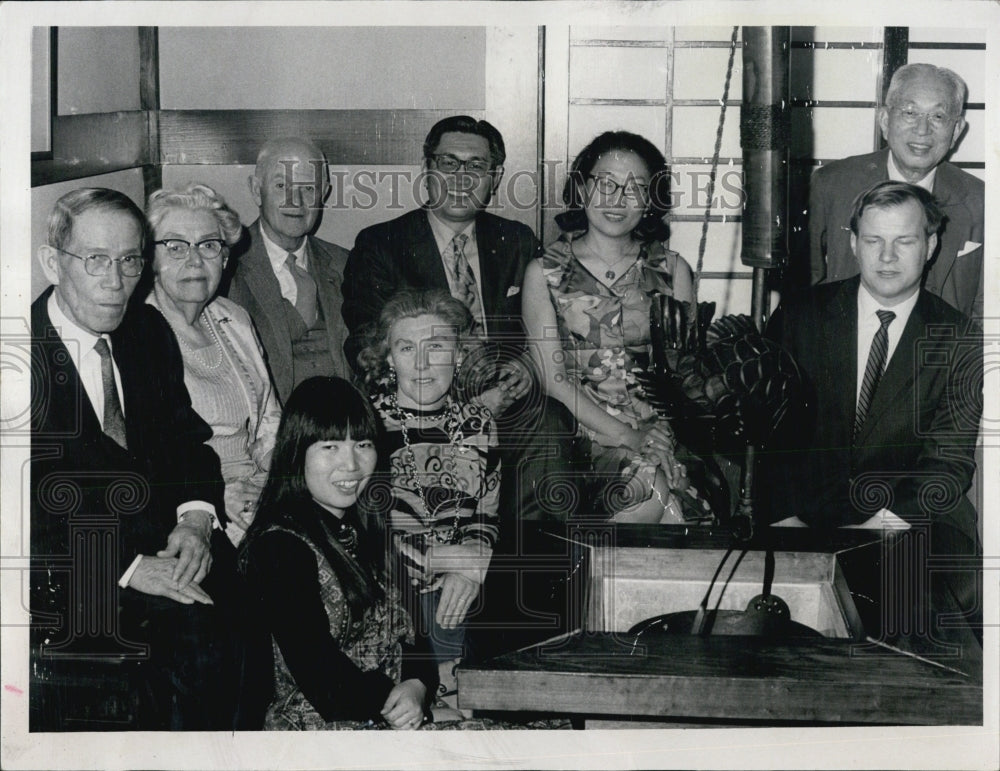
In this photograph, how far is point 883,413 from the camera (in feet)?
10.2

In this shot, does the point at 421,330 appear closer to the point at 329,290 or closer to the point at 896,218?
the point at 329,290

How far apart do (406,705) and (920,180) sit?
1900 millimetres

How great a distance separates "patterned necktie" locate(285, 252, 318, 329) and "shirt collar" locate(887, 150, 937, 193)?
1.53 m

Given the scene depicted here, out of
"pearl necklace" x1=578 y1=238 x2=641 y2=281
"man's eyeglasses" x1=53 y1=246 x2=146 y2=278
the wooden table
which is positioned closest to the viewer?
the wooden table

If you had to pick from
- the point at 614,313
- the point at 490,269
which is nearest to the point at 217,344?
the point at 490,269

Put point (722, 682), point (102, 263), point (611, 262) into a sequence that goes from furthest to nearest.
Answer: point (611, 262)
point (102, 263)
point (722, 682)

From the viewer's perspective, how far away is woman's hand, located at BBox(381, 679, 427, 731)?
300cm

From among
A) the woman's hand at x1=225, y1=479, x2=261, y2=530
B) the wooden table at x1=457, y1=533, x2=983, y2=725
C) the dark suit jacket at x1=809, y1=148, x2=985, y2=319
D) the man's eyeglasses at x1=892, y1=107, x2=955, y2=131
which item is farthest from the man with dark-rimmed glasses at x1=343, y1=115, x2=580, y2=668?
the man's eyeglasses at x1=892, y1=107, x2=955, y2=131

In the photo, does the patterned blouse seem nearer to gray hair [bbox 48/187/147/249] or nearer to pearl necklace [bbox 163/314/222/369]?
pearl necklace [bbox 163/314/222/369]

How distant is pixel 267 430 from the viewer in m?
3.02

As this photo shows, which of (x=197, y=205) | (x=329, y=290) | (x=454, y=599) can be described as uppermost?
(x=197, y=205)

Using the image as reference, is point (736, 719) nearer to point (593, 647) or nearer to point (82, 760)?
point (593, 647)

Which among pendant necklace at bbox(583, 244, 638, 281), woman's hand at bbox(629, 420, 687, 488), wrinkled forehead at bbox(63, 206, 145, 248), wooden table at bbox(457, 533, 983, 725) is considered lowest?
wooden table at bbox(457, 533, 983, 725)

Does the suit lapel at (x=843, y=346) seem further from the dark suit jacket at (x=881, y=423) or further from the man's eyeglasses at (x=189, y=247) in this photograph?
the man's eyeglasses at (x=189, y=247)
